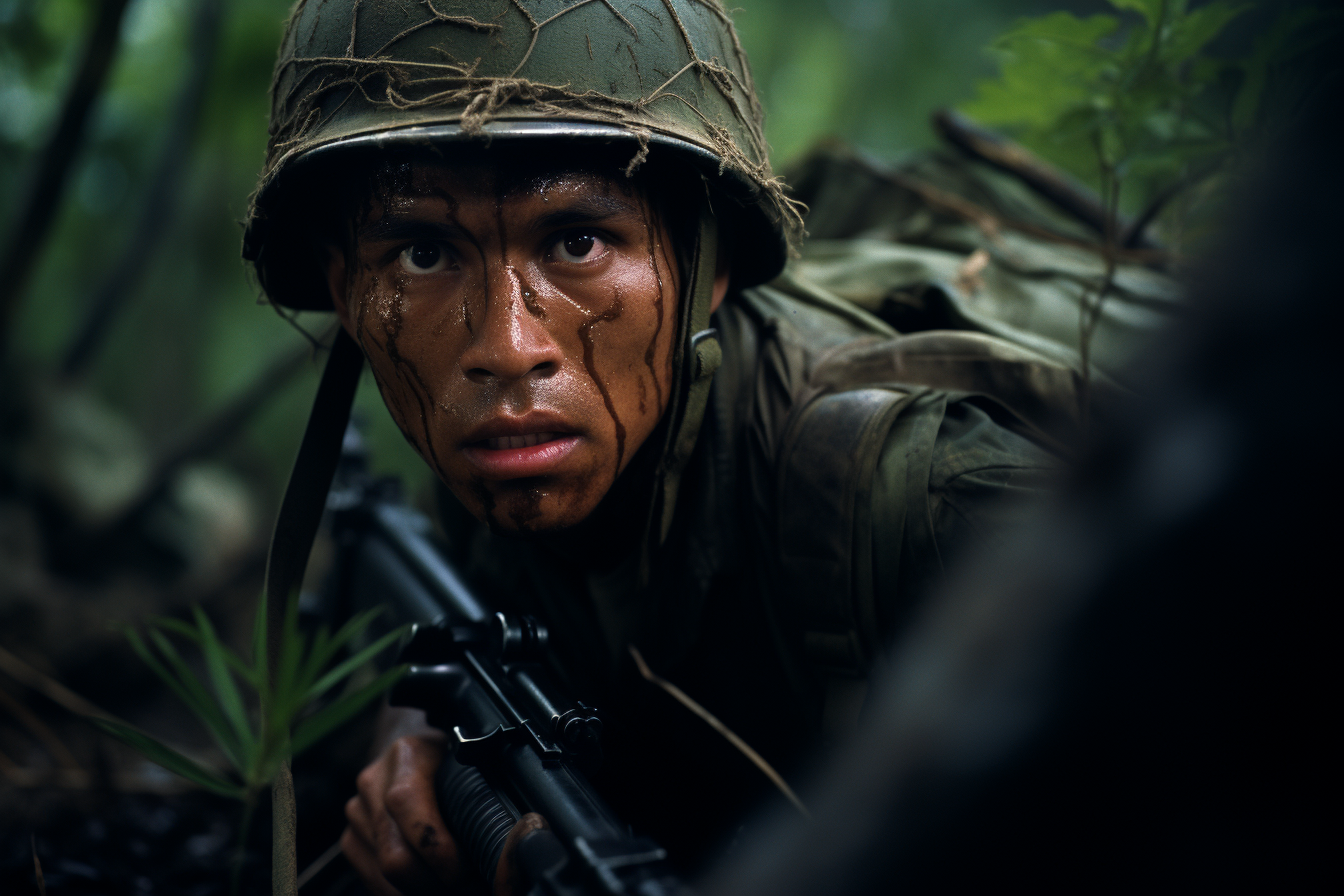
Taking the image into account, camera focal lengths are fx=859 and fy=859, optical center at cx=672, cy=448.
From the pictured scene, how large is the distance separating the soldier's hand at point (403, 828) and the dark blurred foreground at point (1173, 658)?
3.73 feet

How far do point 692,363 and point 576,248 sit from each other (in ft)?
0.96

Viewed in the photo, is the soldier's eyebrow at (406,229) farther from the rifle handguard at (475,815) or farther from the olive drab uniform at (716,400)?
the rifle handguard at (475,815)

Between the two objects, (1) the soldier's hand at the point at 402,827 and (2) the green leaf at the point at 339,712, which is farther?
(1) the soldier's hand at the point at 402,827

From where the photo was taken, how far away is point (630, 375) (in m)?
1.53

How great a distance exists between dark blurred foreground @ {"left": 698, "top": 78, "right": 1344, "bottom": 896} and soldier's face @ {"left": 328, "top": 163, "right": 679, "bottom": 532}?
977 millimetres

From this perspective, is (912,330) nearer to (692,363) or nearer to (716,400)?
(716,400)

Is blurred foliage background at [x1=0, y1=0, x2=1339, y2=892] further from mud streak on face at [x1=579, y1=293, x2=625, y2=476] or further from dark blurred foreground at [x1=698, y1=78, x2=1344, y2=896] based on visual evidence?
dark blurred foreground at [x1=698, y1=78, x2=1344, y2=896]

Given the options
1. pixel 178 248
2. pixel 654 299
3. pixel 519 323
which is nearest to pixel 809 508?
pixel 654 299

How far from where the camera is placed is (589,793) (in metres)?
1.25

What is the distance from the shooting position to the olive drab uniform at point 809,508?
1.44 m

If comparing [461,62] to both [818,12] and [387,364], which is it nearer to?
[387,364]

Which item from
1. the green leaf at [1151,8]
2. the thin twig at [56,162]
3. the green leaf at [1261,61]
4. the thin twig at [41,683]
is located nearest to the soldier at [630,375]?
the green leaf at [1151,8]

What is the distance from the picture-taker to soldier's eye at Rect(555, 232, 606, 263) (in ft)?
4.83

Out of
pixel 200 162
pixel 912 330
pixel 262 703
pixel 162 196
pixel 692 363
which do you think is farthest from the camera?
pixel 200 162
